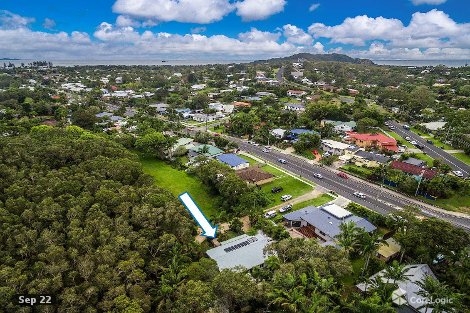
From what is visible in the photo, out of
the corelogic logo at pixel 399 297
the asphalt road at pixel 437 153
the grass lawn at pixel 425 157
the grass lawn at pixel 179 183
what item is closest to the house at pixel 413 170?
the asphalt road at pixel 437 153

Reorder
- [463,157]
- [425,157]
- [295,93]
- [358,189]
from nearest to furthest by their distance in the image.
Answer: [358,189] < [425,157] < [463,157] < [295,93]

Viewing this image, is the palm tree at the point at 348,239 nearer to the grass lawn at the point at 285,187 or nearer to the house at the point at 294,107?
the grass lawn at the point at 285,187

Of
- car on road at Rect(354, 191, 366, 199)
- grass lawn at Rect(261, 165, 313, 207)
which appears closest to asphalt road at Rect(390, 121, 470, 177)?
car on road at Rect(354, 191, 366, 199)

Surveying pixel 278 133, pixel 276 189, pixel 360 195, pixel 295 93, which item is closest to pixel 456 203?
pixel 360 195

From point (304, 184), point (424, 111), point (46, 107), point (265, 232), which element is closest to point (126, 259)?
point (265, 232)

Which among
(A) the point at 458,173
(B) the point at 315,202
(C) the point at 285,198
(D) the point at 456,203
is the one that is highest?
(A) the point at 458,173

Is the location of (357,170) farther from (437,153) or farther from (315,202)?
(437,153)
